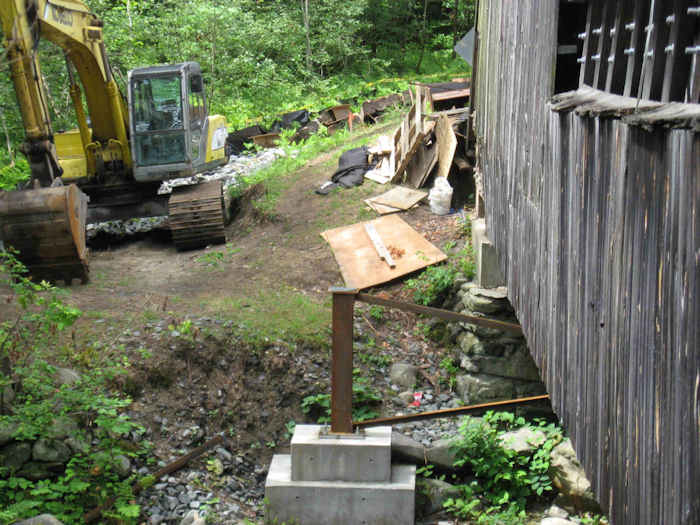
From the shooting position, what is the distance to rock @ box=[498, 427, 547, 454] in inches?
276

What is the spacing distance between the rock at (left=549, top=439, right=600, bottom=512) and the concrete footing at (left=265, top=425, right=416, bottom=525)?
1.31 meters

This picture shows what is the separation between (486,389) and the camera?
28.2 ft

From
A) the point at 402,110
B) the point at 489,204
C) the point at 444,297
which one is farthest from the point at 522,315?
the point at 402,110

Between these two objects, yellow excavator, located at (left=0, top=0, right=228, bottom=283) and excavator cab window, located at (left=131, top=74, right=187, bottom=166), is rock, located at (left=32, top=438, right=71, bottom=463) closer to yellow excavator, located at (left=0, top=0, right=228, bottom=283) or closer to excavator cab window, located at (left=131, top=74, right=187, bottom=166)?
yellow excavator, located at (left=0, top=0, right=228, bottom=283)

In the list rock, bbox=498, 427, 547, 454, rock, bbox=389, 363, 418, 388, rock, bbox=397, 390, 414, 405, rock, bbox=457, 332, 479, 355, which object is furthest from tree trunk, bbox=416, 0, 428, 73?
rock, bbox=498, 427, 547, 454

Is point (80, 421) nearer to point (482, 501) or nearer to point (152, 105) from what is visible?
point (482, 501)

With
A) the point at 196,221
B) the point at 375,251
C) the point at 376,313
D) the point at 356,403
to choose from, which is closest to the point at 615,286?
the point at 356,403

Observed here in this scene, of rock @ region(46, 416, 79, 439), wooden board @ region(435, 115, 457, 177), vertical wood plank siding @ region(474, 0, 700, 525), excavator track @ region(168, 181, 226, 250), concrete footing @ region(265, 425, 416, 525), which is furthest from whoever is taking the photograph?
excavator track @ region(168, 181, 226, 250)

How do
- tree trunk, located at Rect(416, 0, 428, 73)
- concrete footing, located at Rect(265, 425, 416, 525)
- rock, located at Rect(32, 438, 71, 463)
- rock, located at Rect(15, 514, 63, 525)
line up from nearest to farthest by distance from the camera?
1. rock, located at Rect(15, 514, 63, 525)
2. rock, located at Rect(32, 438, 71, 463)
3. concrete footing, located at Rect(265, 425, 416, 525)
4. tree trunk, located at Rect(416, 0, 428, 73)

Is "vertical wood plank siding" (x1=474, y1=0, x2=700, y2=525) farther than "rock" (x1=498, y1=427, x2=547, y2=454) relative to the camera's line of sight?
No

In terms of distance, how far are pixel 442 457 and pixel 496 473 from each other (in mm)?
585

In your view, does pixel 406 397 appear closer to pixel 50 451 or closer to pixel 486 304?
pixel 486 304

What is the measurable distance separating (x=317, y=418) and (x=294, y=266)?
3.25m

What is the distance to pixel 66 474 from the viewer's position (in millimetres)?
6262
